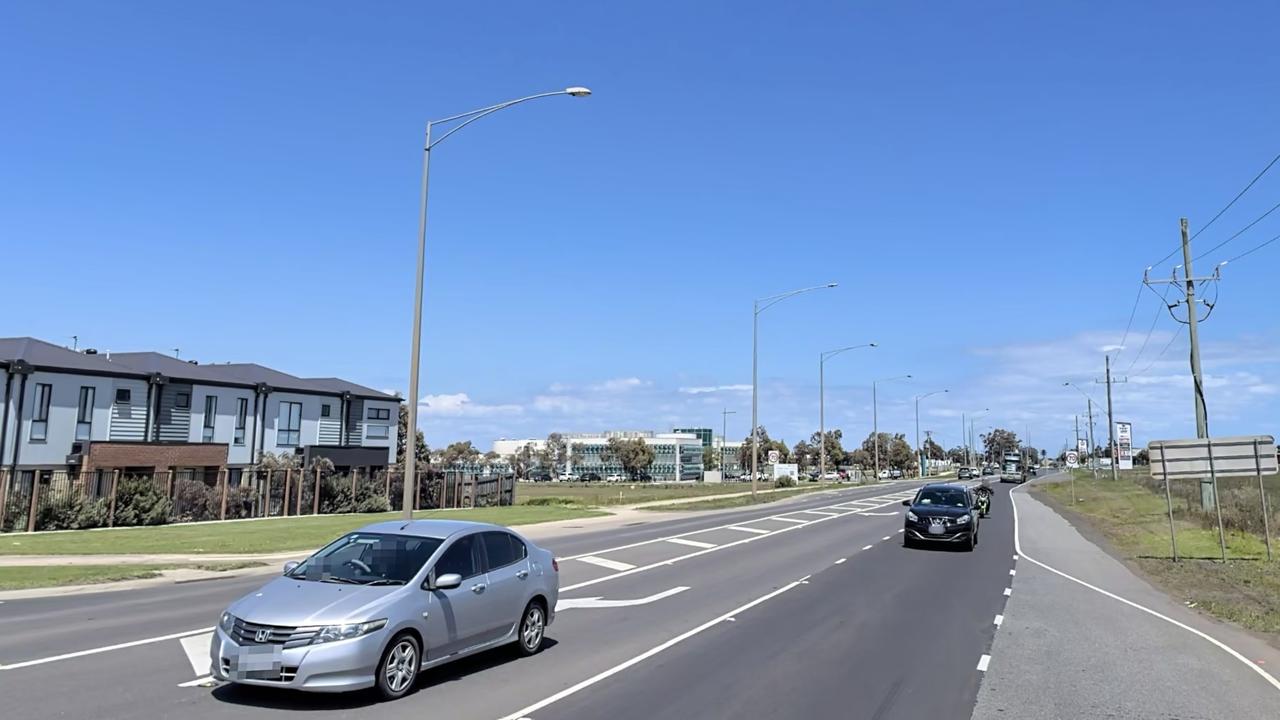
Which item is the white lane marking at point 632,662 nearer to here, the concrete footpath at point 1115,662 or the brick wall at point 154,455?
the concrete footpath at point 1115,662

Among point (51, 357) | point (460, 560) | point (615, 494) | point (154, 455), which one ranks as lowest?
point (615, 494)

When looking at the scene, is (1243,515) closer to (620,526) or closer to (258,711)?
(620,526)

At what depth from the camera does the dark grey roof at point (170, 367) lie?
127 feet

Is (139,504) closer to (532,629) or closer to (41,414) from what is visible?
(41,414)

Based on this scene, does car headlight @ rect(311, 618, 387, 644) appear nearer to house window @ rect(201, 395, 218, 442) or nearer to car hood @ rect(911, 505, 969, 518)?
car hood @ rect(911, 505, 969, 518)

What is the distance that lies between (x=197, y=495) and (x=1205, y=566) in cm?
3135

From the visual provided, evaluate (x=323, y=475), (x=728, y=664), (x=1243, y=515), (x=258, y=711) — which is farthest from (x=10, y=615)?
(x=1243, y=515)

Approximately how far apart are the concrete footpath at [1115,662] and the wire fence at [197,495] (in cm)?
2661

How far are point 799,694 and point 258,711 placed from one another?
16.0ft

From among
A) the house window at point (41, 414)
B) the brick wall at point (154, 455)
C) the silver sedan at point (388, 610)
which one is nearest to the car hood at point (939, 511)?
the silver sedan at point (388, 610)

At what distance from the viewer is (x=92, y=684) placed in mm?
8273

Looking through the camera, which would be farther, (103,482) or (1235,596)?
(103,482)

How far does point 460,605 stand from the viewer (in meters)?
8.81

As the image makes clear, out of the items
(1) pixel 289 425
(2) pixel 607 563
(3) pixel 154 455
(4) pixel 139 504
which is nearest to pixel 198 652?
(2) pixel 607 563
